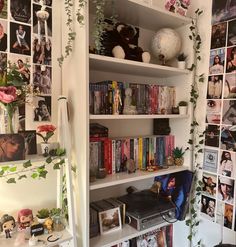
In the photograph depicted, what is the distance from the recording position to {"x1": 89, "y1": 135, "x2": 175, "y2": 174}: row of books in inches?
48.2

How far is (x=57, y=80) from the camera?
4.08 ft

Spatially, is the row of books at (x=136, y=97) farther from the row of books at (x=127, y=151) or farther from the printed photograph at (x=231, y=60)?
the printed photograph at (x=231, y=60)

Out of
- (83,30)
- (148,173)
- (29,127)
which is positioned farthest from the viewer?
(148,173)

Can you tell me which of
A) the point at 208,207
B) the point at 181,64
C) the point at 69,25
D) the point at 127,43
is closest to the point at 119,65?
the point at 127,43

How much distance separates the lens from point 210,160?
1372mm

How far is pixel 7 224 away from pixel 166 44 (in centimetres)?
129

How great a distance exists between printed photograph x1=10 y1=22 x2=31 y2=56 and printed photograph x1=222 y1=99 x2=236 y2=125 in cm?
112

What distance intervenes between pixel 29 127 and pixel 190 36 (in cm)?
113

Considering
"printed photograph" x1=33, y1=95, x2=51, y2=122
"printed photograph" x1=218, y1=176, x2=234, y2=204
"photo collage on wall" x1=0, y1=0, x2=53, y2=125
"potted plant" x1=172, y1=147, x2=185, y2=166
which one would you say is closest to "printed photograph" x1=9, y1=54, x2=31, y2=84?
"photo collage on wall" x1=0, y1=0, x2=53, y2=125

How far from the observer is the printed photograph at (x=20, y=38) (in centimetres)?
110

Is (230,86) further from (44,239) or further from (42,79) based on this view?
(44,239)

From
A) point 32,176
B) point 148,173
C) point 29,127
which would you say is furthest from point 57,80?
point 148,173

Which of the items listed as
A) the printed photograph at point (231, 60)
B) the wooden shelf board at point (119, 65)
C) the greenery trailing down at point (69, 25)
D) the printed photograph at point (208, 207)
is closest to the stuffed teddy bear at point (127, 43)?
the wooden shelf board at point (119, 65)

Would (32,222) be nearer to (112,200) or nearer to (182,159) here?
(112,200)
